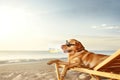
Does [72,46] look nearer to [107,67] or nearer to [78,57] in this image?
[78,57]

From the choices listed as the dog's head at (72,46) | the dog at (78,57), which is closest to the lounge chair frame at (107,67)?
the dog at (78,57)

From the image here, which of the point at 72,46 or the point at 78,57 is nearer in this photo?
the point at 78,57

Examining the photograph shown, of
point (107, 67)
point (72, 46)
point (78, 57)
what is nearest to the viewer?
point (107, 67)

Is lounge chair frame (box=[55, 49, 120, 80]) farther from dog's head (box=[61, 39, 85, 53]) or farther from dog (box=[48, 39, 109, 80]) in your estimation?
dog's head (box=[61, 39, 85, 53])

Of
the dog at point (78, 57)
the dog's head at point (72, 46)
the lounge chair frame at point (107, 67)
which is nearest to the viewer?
the lounge chair frame at point (107, 67)

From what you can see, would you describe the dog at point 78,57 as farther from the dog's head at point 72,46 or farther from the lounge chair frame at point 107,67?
the lounge chair frame at point 107,67

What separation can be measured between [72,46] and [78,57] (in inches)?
9.6

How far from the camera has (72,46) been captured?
444cm

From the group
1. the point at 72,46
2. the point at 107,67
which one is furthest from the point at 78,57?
the point at 107,67

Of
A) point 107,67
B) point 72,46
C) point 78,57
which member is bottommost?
point 107,67

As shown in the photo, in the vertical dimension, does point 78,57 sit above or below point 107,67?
above

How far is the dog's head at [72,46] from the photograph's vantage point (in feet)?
14.4

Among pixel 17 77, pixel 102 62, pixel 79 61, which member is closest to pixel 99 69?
pixel 102 62

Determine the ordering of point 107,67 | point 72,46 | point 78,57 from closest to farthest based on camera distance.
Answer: point 107,67 → point 78,57 → point 72,46
